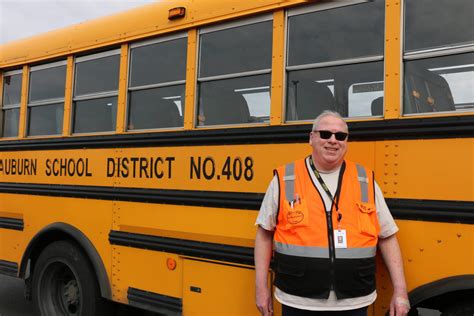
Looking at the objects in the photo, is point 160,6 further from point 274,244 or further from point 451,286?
point 451,286

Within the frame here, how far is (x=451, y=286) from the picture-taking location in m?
2.03

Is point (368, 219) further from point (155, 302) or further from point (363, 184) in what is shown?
point (155, 302)

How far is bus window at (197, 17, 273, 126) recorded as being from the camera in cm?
274

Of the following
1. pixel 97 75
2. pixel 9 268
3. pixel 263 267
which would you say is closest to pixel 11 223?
pixel 9 268

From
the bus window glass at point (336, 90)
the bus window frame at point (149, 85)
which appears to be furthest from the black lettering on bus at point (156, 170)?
the bus window glass at point (336, 90)

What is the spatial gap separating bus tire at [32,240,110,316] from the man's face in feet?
7.08

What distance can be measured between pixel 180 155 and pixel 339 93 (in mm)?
1089

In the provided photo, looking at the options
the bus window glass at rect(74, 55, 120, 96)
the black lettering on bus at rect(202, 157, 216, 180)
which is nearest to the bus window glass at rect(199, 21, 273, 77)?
the black lettering on bus at rect(202, 157, 216, 180)

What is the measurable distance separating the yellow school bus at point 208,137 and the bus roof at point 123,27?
0.5 inches

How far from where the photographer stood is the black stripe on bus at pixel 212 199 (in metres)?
2.07

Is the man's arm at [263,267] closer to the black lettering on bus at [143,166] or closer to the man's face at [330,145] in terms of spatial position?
the man's face at [330,145]

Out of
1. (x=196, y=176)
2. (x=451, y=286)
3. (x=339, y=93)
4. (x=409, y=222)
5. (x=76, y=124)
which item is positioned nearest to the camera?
(x=451, y=286)

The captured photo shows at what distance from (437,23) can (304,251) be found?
1.23 m

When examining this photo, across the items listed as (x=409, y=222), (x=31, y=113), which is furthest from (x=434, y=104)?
(x=31, y=113)
